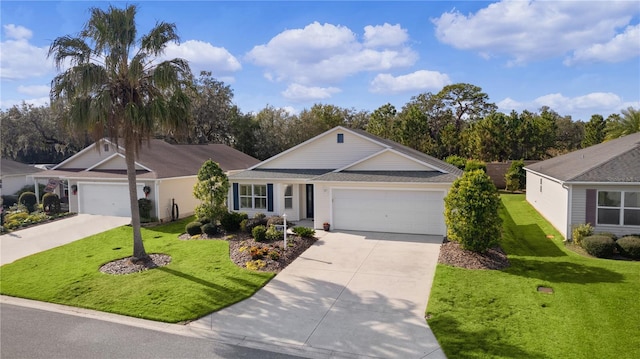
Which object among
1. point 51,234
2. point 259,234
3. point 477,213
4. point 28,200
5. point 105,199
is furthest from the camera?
point 28,200

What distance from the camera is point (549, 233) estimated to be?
1652cm

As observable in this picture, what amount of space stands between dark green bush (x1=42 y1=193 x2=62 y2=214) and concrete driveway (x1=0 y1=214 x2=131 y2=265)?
1.94 metres

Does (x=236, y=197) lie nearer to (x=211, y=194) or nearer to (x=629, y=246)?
(x=211, y=194)

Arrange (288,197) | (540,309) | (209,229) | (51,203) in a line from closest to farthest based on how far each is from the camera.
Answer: (540,309) < (209,229) < (288,197) < (51,203)

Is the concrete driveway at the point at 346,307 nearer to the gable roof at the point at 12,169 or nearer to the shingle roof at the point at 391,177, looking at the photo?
the shingle roof at the point at 391,177

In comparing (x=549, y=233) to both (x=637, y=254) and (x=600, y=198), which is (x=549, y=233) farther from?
(x=637, y=254)

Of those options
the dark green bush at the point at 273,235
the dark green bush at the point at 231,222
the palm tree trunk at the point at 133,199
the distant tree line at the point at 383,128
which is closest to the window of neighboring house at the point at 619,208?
the dark green bush at the point at 273,235

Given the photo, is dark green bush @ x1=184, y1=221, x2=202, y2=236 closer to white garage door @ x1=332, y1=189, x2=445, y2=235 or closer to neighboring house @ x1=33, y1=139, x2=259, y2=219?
neighboring house @ x1=33, y1=139, x2=259, y2=219

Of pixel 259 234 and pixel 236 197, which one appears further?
pixel 236 197

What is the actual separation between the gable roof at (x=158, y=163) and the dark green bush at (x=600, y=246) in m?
18.5

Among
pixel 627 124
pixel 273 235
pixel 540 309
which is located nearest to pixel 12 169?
pixel 273 235

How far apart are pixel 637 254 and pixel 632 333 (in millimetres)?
6440

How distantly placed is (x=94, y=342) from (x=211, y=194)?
33.8 feet

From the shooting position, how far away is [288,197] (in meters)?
20.5
